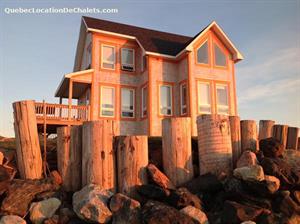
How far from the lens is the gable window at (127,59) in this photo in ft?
61.4

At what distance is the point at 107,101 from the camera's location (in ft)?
57.9

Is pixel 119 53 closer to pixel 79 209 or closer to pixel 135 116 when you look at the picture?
pixel 135 116

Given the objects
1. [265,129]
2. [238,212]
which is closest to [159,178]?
[238,212]

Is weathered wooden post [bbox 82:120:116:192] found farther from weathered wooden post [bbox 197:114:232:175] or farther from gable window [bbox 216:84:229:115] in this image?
gable window [bbox 216:84:229:115]

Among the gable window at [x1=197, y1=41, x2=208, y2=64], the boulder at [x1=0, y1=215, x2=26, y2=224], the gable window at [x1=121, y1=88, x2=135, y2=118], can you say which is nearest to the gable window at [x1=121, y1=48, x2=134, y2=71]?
the gable window at [x1=121, y1=88, x2=135, y2=118]

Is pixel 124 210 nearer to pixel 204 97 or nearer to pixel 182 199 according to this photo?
pixel 182 199

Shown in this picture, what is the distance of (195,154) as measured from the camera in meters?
8.09

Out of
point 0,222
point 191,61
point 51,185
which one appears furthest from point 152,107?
point 0,222

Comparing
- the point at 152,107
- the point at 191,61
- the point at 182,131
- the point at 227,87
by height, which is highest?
the point at 191,61

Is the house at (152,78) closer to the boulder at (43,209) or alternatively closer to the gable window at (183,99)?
the gable window at (183,99)

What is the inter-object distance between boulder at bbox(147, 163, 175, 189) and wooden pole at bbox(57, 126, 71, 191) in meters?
2.06

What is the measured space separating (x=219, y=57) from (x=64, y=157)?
1350cm

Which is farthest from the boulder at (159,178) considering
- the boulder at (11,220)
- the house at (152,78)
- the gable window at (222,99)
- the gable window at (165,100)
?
the gable window at (222,99)

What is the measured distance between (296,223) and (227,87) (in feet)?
43.0
